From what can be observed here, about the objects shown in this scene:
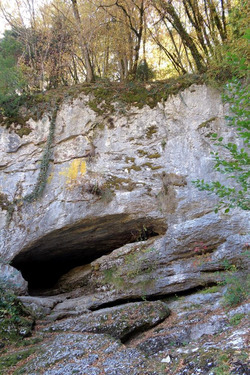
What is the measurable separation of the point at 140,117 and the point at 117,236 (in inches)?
138

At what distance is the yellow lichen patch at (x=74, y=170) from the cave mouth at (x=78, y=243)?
1.26m

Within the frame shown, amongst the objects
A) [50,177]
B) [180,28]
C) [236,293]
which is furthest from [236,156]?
[180,28]

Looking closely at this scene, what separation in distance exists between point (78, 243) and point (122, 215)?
1.96 m

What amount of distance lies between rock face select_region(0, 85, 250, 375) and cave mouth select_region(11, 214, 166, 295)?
53mm

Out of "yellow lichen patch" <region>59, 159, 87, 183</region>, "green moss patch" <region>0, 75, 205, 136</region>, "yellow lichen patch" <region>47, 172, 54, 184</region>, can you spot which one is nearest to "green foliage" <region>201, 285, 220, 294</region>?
"yellow lichen patch" <region>59, 159, 87, 183</region>

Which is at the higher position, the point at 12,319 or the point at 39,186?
the point at 39,186

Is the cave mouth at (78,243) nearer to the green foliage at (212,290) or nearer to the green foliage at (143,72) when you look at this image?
the green foliage at (212,290)

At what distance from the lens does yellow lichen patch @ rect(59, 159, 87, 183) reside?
8.62 m

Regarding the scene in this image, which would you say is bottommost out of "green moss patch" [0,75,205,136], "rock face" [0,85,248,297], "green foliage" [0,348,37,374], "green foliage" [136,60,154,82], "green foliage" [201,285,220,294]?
"green foliage" [0,348,37,374]

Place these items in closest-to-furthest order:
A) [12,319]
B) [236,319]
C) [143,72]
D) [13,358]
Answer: [236,319]
[13,358]
[12,319]
[143,72]

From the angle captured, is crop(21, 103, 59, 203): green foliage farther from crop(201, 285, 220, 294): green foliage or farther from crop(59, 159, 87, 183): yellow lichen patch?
crop(201, 285, 220, 294): green foliage

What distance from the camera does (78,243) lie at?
936 cm

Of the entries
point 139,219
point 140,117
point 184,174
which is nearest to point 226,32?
point 140,117

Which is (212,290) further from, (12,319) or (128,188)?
(12,319)
